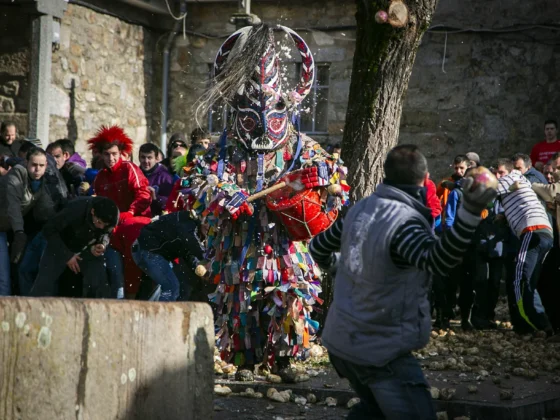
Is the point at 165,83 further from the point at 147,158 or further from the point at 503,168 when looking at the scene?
the point at 503,168

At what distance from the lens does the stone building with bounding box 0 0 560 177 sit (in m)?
13.3

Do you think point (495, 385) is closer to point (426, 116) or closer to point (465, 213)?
point (465, 213)

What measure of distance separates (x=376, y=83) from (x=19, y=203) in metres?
3.47

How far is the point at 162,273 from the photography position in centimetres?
858

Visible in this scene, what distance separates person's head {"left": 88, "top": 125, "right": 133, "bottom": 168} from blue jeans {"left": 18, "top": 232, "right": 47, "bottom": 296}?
972 millimetres

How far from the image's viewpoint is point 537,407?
604cm

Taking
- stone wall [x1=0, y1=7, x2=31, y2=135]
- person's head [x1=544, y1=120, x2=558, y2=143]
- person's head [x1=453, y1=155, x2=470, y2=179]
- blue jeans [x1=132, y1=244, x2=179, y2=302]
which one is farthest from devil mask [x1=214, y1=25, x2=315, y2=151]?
stone wall [x1=0, y1=7, x2=31, y2=135]

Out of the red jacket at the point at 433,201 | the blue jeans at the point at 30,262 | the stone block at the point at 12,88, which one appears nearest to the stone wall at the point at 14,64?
the stone block at the point at 12,88

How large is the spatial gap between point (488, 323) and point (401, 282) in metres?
6.02

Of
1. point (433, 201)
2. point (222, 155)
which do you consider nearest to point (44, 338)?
point (222, 155)

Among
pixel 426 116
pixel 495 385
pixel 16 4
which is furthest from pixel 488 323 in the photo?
pixel 16 4

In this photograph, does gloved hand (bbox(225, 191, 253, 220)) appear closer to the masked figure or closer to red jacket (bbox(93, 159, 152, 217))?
the masked figure

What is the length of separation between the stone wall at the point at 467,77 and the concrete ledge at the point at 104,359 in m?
10.5

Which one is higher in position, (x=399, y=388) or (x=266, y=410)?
(x=399, y=388)
